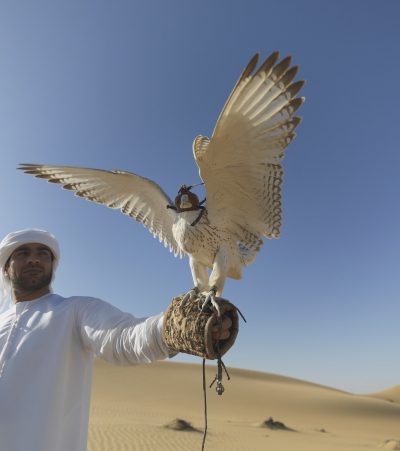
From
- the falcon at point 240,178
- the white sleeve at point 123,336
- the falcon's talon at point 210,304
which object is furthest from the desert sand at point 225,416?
the falcon's talon at point 210,304

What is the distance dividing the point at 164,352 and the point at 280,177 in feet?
4.97

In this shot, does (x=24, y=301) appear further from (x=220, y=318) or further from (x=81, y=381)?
(x=220, y=318)

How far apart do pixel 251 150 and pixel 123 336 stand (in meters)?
1.52

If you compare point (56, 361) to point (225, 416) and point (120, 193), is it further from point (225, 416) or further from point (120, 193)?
point (225, 416)

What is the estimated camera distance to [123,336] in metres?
1.39

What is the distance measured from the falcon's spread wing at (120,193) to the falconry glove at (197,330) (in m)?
1.95

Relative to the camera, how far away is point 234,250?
269cm

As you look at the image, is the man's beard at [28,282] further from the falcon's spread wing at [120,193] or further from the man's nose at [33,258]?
the falcon's spread wing at [120,193]

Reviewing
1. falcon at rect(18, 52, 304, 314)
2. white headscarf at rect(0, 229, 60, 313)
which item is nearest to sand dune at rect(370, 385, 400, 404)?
falcon at rect(18, 52, 304, 314)

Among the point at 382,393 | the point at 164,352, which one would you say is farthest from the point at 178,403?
the point at 382,393

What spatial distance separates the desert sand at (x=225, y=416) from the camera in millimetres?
10242

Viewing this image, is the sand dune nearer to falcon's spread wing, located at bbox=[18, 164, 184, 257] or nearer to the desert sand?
the desert sand

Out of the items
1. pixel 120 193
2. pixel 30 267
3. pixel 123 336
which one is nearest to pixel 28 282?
pixel 30 267

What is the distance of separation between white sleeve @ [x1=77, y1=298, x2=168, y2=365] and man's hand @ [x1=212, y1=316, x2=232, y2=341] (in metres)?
0.17
